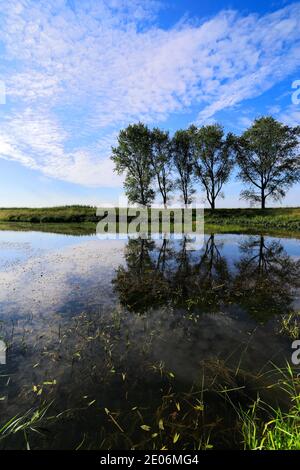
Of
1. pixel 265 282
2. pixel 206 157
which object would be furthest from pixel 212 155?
pixel 265 282

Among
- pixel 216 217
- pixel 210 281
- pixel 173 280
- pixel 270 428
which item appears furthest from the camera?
pixel 216 217

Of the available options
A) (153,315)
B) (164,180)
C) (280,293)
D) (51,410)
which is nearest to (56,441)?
(51,410)

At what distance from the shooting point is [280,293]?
10.5 m

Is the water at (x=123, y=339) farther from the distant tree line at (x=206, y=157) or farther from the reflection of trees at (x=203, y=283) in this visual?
the distant tree line at (x=206, y=157)

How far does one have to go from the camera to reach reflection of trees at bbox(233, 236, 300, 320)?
30.2 feet

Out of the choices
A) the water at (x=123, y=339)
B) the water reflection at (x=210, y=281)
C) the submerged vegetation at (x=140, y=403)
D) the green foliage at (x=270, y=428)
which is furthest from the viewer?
the water reflection at (x=210, y=281)

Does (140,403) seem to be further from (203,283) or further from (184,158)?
(184,158)

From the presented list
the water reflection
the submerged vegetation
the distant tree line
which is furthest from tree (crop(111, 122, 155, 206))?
the submerged vegetation

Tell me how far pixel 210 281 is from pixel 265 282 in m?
2.44

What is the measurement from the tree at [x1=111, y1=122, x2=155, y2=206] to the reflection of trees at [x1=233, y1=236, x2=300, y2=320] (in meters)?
39.0

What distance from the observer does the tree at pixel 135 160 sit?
54312mm

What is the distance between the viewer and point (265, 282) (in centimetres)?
1199

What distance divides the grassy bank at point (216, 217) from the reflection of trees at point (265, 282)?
23218 mm

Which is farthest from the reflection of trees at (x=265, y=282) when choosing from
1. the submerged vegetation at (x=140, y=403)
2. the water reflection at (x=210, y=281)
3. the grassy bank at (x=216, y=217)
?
the grassy bank at (x=216, y=217)
